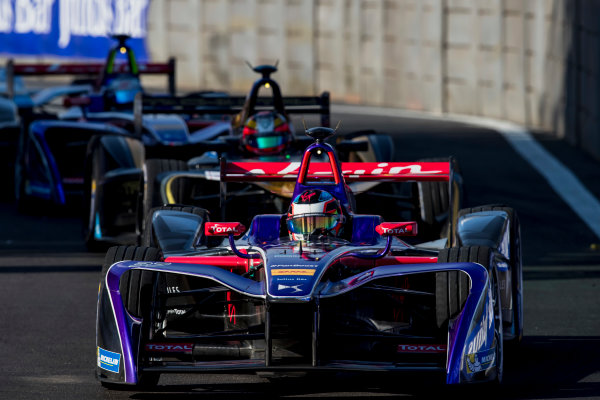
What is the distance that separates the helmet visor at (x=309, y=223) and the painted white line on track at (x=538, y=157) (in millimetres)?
5783

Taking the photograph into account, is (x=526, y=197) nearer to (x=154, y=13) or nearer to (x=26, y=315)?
(x=26, y=315)

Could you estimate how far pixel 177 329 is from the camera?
304 inches

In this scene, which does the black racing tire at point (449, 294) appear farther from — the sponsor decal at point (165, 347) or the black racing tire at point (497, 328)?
the sponsor decal at point (165, 347)

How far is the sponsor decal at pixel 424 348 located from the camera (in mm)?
6897

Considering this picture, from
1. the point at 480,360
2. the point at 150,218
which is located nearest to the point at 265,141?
the point at 150,218

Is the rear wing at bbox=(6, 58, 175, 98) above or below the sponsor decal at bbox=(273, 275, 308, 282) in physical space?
above

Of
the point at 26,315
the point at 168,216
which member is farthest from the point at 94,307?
the point at 168,216

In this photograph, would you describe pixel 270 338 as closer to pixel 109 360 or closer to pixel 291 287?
pixel 291 287

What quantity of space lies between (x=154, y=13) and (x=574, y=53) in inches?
634

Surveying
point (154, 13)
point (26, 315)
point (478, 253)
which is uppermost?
point (154, 13)

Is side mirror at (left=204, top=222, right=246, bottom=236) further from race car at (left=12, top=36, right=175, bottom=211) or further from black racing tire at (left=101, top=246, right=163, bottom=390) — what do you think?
race car at (left=12, top=36, right=175, bottom=211)

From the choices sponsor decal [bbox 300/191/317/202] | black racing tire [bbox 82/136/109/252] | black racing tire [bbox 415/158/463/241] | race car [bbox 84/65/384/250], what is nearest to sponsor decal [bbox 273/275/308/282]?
sponsor decal [bbox 300/191/317/202]

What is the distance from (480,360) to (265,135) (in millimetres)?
5859

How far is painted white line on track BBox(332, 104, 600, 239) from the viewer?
15128 millimetres
